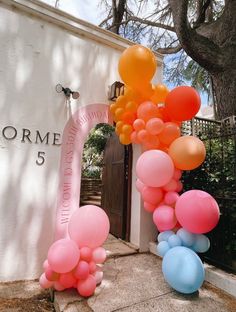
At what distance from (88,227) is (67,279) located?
1.83 ft

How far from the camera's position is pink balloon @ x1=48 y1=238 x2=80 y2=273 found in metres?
2.02

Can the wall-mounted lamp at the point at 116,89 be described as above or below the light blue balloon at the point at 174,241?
above

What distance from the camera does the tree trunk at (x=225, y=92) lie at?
4.29 metres

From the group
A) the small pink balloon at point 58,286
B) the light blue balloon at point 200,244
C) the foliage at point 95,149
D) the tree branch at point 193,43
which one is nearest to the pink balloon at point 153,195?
the light blue balloon at point 200,244

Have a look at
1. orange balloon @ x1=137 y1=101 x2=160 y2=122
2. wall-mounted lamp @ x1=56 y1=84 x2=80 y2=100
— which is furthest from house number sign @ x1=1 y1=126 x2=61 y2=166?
orange balloon @ x1=137 y1=101 x2=160 y2=122

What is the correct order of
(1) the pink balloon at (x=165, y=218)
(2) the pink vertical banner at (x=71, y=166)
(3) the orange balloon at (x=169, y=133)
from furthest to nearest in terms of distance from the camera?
1. (2) the pink vertical banner at (x=71, y=166)
2. (3) the orange balloon at (x=169, y=133)
3. (1) the pink balloon at (x=165, y=218)

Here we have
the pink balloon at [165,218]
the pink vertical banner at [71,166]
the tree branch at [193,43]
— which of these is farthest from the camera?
the tree branch at [193,43]

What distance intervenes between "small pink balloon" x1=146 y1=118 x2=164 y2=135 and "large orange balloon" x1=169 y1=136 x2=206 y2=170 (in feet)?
0.93

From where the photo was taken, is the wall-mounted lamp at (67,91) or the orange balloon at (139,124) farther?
the wall-mounted lamp at (67,91)

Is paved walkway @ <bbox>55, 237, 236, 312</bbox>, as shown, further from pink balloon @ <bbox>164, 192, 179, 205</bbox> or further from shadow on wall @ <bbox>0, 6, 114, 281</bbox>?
pink balloon @ <bbox>164, 192, 179, 205</bbox>

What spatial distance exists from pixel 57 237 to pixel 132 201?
139cm

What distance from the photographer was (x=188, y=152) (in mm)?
2412

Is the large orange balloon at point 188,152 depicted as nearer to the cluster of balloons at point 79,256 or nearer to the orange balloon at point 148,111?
the orange balloon at point 148,111

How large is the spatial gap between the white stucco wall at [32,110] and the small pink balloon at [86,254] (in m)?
0.81
